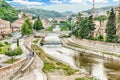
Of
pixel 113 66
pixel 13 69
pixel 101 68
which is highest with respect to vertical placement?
pixel 13 69

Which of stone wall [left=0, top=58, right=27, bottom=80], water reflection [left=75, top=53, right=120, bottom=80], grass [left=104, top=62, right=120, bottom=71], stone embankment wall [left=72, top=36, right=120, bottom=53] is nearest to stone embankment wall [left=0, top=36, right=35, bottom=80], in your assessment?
stone wall [left=0, top=58, right=27, bottom=80]

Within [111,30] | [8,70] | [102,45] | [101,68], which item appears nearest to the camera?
[8,70]

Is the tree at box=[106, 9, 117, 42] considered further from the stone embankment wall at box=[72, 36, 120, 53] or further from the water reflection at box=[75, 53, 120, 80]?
the water reflection at box=[75, 53, 120, 80]

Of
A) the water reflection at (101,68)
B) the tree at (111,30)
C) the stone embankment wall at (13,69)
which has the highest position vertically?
the tree at (111,30)

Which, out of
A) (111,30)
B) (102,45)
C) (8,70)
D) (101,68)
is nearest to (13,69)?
(8,70)

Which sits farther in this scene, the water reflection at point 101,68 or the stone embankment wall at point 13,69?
the water reflection at point 101,68

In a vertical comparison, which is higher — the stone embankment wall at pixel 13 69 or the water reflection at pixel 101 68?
the stone embankment wall at pixel 13 69

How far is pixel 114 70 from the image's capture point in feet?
174

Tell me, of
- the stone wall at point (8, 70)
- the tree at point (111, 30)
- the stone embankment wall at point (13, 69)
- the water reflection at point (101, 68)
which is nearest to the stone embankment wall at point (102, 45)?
the tree at point (111, 30)

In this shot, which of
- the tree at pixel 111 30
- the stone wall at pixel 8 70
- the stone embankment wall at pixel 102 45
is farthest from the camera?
the tree at pixel 111 30

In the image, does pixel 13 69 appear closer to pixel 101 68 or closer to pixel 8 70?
pixel 8 70

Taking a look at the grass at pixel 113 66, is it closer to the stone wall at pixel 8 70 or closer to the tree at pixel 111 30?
the stone wall at pixel 8 70

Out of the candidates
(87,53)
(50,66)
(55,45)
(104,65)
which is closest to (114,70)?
(104,65)

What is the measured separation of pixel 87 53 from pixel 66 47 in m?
18.4
